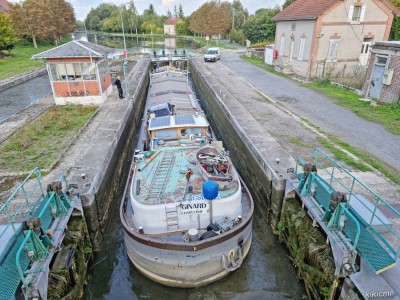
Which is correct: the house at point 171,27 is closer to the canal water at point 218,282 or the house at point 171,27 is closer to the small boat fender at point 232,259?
the canal water at point 218,282

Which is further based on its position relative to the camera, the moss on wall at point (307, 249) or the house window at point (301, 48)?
the house window at point (301, 48)

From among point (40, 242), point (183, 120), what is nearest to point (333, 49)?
point (183, 120)

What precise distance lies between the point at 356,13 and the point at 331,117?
1461 cm

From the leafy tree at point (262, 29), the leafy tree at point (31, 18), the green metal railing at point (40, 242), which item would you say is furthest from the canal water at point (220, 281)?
the leafy tree at point (31, 18)

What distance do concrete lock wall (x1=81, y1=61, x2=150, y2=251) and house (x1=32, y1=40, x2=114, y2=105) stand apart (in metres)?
2.87

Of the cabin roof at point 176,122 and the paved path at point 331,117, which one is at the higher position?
the cabin roof at point 176,122

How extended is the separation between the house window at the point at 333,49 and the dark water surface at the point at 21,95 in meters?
24.8

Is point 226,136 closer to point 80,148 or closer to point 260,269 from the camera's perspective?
point 80,148

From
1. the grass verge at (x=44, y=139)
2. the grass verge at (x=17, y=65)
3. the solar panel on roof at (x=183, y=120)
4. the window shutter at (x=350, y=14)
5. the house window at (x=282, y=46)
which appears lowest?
the grass verge at (x=17, y=65)

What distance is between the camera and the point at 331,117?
16.9 metres

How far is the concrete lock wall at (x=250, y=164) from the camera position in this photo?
995cm

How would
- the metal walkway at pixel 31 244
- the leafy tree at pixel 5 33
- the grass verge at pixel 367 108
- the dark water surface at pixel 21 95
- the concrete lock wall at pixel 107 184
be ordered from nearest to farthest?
1. the metal walkway at pixel 31 244
2. the concrete lock wall at pixel 107 184
3. the grass verge at pixel 367 108
4. the dark water surface at pixel 21 95
5. the leafy tree at pixel 5 33

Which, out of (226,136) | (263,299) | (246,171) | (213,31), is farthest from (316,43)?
(213,31)

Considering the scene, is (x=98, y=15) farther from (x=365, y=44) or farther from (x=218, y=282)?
(x=218, y=282)
